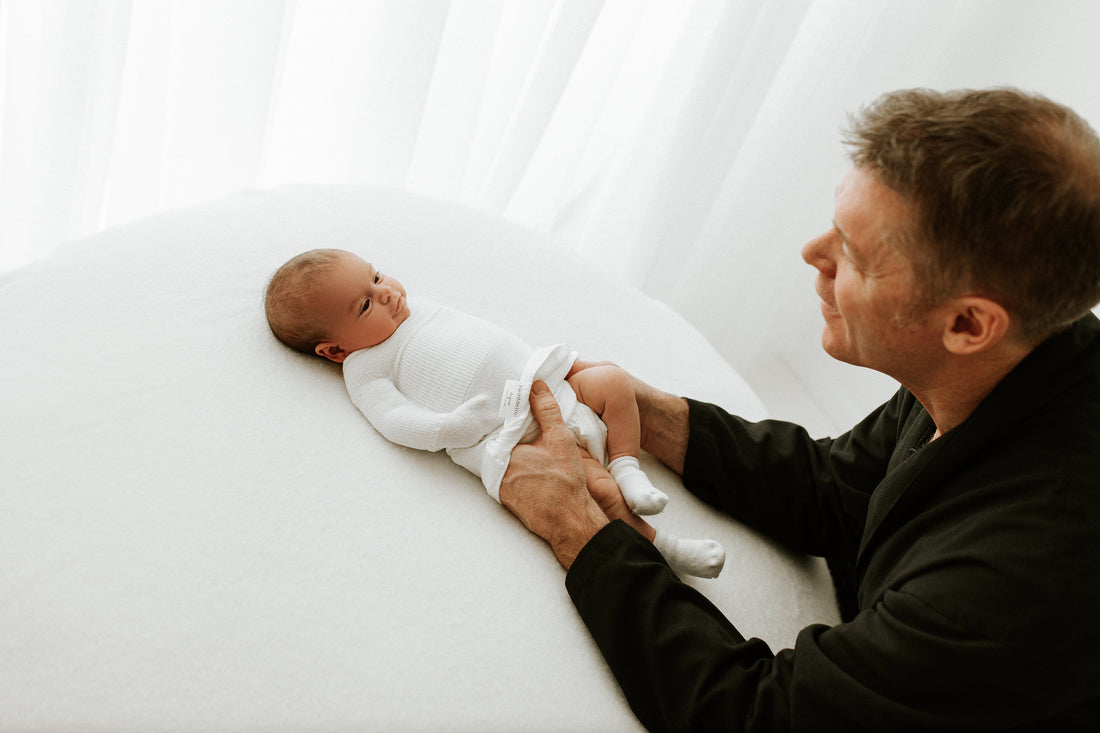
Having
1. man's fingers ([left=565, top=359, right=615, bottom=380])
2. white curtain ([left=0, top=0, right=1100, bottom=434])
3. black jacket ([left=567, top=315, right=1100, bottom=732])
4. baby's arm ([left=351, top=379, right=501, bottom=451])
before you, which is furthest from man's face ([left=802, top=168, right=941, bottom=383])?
white curtain ([left=0, top=0, right=1100, bottom=434])

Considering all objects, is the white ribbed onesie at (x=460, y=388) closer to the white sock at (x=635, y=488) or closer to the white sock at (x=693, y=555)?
the white sock at (x=635, y=488)

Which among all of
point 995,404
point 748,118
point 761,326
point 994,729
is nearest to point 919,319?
point 995,404

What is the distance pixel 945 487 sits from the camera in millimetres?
1126

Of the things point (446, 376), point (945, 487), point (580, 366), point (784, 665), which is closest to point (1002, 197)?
point (945, 487)

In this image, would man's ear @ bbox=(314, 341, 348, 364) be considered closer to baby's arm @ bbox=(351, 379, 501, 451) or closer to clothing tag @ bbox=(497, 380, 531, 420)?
baby's arm @ bbox=(351, 379, 501, 451)

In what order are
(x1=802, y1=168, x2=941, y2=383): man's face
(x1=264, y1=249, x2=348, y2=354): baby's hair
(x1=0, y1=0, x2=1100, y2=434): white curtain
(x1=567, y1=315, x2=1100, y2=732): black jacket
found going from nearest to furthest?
(x1=567, y1=315, x2=1100, y2=732): black jacket
(x1=802, y1=168, x2=941, y2=383): man's face
(x1=264, y1=249, x2=348, y2=354): baby's hair
(x1=0, y1=0, x2=1100, y2=434): white curtain

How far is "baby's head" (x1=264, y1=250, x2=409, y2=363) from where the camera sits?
4.35ft

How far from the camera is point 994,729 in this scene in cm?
97

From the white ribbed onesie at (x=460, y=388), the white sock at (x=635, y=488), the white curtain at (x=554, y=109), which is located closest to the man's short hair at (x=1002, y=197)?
the white sock at (x=635, y=488)

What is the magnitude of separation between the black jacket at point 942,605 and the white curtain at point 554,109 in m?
1.26

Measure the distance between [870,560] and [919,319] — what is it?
0.37m

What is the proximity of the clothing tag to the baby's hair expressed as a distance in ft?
0.98

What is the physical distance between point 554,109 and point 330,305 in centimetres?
106

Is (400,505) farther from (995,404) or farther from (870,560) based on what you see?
(995,404)
